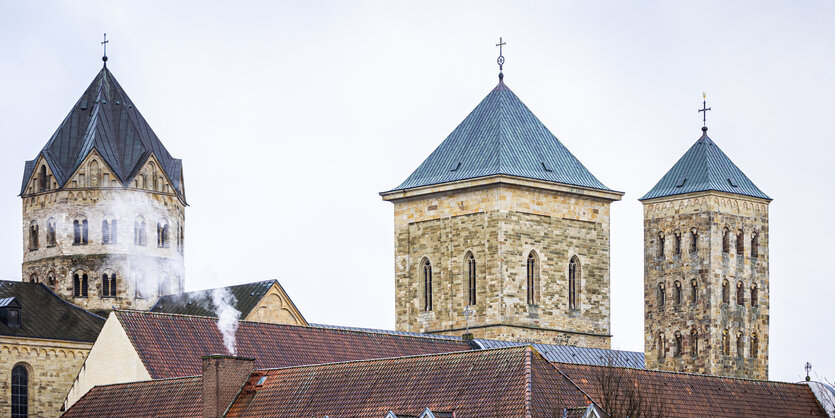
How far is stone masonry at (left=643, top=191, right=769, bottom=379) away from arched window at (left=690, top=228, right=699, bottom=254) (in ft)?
0.15

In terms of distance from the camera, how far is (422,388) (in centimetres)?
7075

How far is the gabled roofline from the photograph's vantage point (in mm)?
103994

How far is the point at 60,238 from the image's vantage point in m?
118

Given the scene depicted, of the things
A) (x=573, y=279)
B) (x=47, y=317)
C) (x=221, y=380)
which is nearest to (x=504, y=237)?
(x=573, y=279)

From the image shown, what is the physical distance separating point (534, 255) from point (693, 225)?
18.2 meters

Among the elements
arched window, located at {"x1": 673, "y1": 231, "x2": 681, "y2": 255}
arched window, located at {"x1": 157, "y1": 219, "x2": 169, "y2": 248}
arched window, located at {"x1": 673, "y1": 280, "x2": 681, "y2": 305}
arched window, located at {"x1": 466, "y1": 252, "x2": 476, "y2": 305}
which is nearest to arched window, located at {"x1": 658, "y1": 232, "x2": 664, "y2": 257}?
arched window, located at {"x1": 673, "y1": 231, "x2": 681, "y2": 255}

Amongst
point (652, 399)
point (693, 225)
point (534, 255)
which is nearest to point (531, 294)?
point (534, 255)

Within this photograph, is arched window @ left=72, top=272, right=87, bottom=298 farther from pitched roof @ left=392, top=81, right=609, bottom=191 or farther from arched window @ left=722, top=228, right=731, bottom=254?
arched window @ left=722, top=228, right=731, bottom=254

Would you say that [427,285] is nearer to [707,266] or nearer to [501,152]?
[501,152]

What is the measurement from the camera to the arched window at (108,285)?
117 meters

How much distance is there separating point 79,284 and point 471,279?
68.3ft

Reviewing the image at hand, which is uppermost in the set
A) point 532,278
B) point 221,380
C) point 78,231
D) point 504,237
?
point 78,231

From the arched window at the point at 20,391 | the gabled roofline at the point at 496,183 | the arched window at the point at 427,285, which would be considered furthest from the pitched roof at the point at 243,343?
the arched window at the point at 20,391

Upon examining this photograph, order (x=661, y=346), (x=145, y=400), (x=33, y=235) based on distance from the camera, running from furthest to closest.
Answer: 1. (x=661, y=346)
2. (x=33, y=235)
3. (x=145, y=400)
